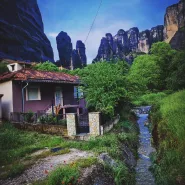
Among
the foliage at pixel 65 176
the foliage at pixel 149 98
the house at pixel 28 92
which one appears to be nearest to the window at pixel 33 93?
the house at pixel 28 92

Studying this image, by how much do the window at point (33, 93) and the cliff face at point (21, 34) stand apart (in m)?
31.3

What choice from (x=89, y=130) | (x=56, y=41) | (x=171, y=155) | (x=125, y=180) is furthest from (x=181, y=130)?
(x=56, y=41)

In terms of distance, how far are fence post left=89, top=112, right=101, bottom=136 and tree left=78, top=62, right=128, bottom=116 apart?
43.9 inches

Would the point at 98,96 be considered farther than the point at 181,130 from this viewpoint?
Yes

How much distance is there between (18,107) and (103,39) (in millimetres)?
83807

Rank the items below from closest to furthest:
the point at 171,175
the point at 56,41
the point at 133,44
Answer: the point at 171,175, the point at 56,41, the point at 133,44

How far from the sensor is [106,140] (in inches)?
313

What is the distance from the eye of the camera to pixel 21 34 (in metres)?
49.2

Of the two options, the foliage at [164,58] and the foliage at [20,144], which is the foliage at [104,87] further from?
the foliage at [164,58]

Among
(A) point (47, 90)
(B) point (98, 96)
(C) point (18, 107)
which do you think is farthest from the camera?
(A) point (47, 90)

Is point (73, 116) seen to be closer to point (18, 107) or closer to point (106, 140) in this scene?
point (106, 140)

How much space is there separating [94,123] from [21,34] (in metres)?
47.6

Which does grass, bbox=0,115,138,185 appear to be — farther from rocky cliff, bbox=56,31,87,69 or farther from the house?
rocky cliff, bbox=56,31,87,69

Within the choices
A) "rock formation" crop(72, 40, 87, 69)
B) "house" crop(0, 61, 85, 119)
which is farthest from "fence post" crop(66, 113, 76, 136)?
"rock formation" crop(72, 40, 87, 69)
